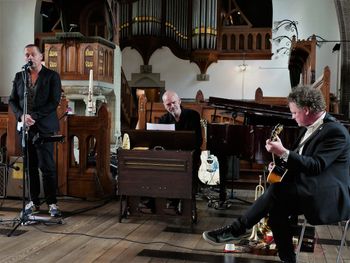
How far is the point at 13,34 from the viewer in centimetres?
1320

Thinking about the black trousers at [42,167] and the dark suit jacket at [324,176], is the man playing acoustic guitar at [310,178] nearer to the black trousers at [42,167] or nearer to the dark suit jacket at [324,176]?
the dark suit jacket at [324,176]

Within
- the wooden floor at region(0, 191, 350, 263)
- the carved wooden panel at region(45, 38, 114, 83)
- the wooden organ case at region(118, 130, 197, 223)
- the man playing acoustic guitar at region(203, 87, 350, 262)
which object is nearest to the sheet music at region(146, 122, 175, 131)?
the wooden organ case at region(118, 130, 197, 223)

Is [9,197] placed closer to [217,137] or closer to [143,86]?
[217,137]

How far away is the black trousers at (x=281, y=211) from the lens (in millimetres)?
2807

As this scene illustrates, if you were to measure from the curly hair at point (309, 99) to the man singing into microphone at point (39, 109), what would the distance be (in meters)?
2.35

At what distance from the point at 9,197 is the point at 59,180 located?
59 centimetres

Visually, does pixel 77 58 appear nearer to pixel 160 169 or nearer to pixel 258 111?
pixel 258 111

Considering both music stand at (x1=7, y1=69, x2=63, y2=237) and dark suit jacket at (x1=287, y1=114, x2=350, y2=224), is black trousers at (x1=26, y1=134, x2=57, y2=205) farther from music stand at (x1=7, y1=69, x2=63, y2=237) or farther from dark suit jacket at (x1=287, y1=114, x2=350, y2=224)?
dark suit jacket at (x1=287, y1=114, x2=350, y2=224)

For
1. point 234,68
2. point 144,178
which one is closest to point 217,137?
point 144,178

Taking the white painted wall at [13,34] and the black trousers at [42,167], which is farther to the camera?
the white painted wall at [13,34]

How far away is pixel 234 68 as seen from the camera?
514 inches

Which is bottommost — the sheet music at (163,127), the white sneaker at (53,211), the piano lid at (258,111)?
the white sneaker at (53,211)

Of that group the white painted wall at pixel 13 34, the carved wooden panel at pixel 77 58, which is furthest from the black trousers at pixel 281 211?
the white painted wall at pixel 13 34

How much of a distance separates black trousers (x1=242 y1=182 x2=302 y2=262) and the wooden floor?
507mm
